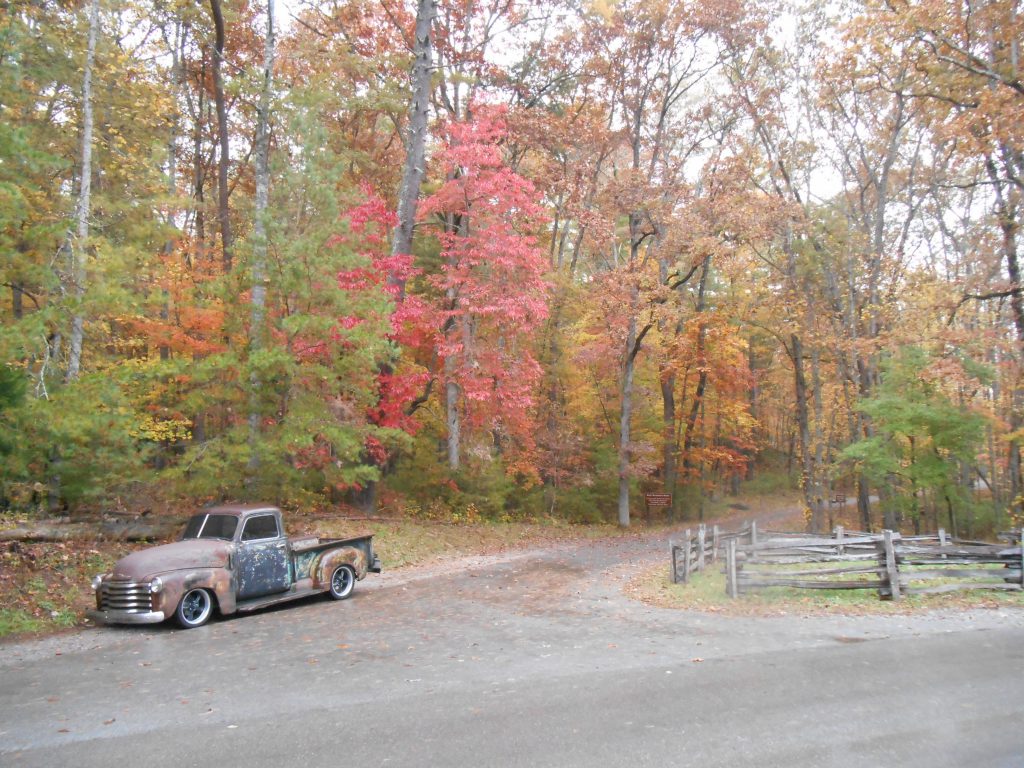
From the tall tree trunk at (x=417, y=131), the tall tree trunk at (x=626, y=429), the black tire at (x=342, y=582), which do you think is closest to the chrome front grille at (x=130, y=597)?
the black tire at (x=342, y=582)

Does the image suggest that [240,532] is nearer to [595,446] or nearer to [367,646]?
[367,646]

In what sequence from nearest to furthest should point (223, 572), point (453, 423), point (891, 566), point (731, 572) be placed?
point (223, 572) < point (891, 566) < point (731, 572) < point (453, 423)

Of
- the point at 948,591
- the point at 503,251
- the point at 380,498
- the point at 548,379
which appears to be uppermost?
the point at 503,251

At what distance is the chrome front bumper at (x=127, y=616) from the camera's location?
32.1 ft

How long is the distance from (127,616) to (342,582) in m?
3.89

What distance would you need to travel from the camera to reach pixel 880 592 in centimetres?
1244

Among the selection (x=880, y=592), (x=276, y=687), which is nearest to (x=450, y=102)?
(x=880, y=592)

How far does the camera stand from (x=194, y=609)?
10453 mm

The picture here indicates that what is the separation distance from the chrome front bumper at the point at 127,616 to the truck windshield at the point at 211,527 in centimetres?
156

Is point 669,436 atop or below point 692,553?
atop

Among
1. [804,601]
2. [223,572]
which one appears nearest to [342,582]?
[223,572]

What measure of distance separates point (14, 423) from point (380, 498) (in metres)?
13.2

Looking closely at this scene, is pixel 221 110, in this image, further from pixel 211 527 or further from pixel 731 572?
pixel 731 572

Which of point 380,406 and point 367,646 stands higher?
point 380,406
